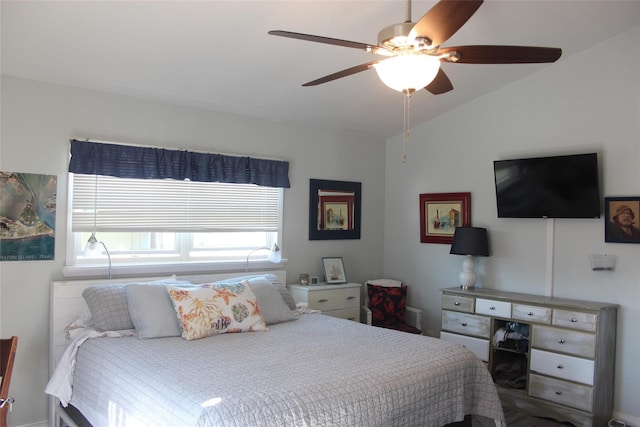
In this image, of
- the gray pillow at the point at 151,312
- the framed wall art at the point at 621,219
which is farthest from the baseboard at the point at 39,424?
the framed wall art at the point at 621,219

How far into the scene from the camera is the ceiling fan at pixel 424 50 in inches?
79.7

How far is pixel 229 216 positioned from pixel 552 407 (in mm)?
2846

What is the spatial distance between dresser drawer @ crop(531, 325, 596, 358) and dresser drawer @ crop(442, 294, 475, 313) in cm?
55

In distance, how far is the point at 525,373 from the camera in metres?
3.94

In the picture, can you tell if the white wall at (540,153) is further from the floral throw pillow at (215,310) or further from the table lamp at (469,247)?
the floral throw pillow at (215,310)

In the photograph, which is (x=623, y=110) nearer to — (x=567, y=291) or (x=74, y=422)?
(x=567, y=291)

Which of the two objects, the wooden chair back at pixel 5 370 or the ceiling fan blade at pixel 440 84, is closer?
the wooden chair back at pixel 5 370

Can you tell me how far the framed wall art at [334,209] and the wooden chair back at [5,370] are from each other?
2.95 m

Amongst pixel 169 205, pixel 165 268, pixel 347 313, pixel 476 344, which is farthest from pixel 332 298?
pixel 169 205

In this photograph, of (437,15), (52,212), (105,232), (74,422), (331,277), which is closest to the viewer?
(437,15)

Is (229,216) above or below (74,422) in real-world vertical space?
above

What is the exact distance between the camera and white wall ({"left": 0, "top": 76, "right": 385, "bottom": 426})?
10.6ft

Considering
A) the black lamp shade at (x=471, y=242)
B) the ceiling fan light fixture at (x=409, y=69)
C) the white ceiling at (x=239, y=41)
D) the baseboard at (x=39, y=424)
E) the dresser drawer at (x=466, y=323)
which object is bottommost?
the baseboard at (x=39, y=424)

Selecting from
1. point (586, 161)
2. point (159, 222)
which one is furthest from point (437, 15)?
point (159, 222)
